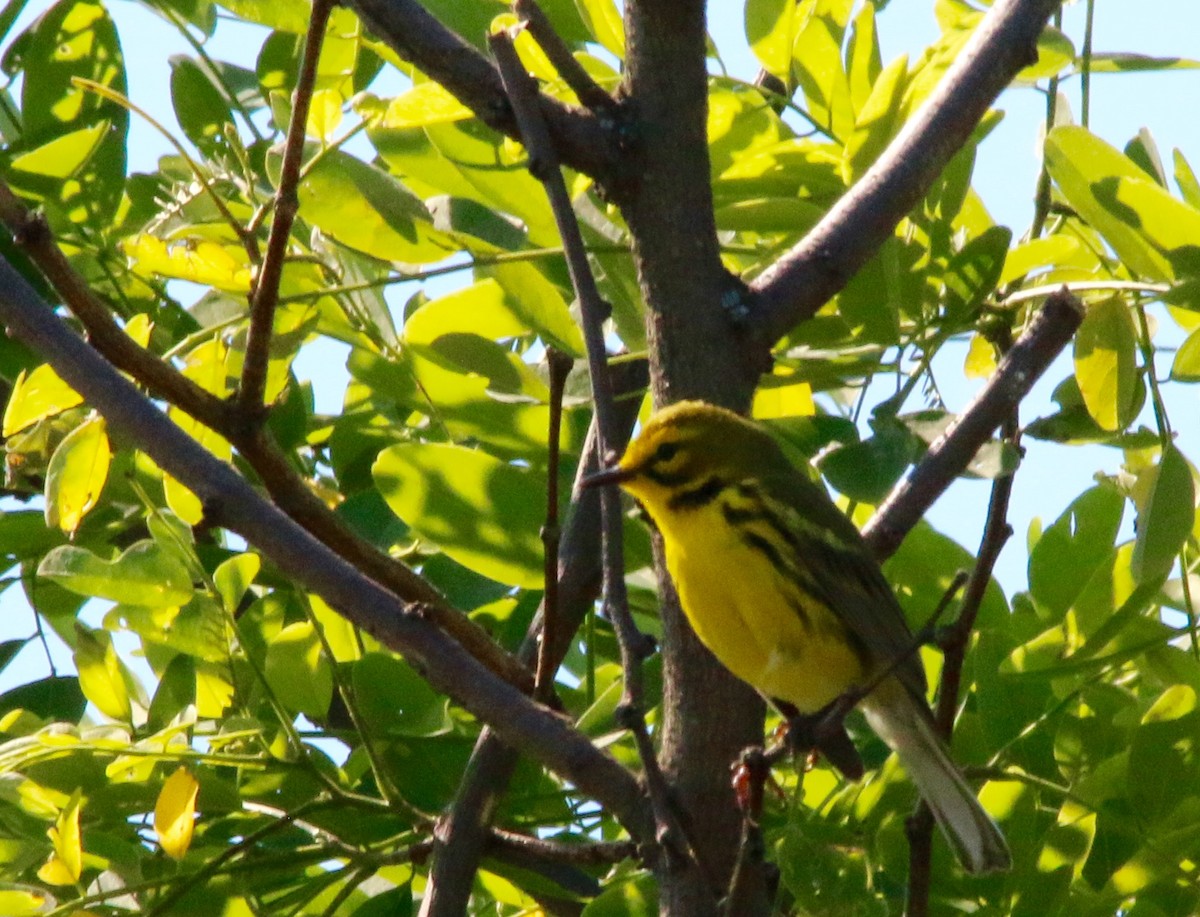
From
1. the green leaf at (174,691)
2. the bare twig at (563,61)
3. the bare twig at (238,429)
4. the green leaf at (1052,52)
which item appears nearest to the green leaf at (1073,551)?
the green leaf at (1052,52)

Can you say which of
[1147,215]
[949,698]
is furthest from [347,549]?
[1147,215]

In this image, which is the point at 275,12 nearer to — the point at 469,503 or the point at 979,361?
the point at 469,503

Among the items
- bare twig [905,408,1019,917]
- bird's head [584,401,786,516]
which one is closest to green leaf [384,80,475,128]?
bird's head [584,401,786,516]

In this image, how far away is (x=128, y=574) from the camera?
7.06 feet

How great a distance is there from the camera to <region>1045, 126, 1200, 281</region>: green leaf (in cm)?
199

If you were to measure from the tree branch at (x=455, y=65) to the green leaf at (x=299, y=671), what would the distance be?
0.73 meters

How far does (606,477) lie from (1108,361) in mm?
661

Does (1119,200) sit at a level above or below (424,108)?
below

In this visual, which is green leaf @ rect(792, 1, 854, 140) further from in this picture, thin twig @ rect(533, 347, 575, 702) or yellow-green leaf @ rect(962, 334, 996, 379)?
thin twig @ rect(533, 347, 575, 702)

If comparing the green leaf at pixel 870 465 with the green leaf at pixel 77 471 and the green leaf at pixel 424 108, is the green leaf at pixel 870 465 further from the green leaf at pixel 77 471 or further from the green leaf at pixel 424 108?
the green leaf at pixel 77 471

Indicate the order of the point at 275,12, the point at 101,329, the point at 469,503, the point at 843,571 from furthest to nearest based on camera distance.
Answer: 1. the point at 843,571
2. the point at 275,12
3. the point at 469,503
4. the point at 101,329

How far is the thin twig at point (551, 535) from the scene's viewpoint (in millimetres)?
1944

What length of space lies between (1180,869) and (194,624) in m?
1.30

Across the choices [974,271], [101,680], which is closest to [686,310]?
[974,271]
